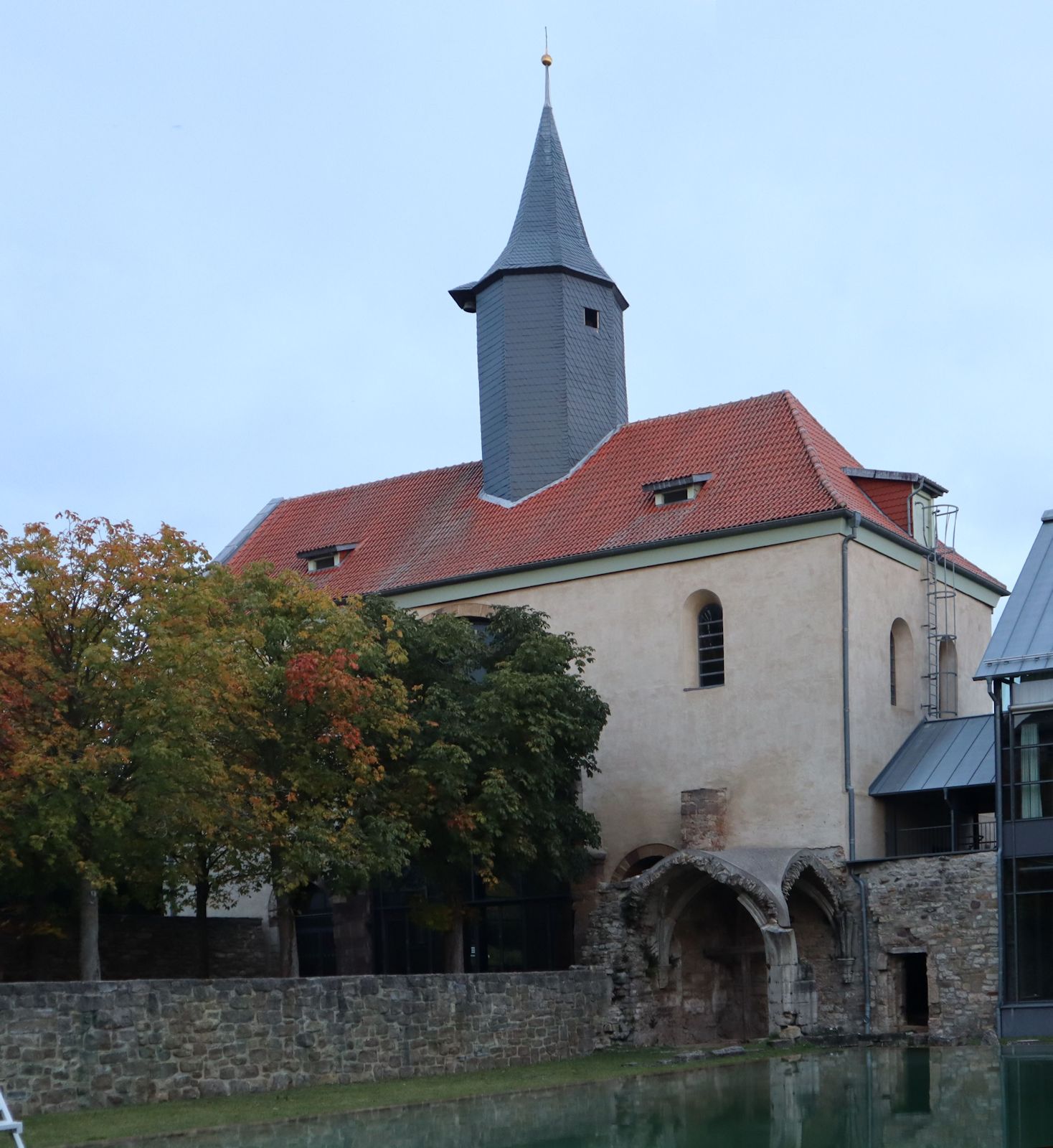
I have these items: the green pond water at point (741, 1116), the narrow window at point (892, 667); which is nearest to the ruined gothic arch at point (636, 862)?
the narrow window at point (892, 667)

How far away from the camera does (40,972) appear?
3102 cm

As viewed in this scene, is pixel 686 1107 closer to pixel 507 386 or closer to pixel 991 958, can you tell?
pixel 991 958

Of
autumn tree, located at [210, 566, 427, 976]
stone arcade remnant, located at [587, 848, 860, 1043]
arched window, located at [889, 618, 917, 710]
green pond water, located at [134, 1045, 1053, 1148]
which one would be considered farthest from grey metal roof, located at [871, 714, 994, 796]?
autumn tree, located at [210, 566, 427, 976]

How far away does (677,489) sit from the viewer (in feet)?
119

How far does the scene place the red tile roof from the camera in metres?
34.7

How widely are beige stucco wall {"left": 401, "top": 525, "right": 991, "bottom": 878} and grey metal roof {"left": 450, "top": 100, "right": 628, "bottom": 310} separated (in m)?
8.53

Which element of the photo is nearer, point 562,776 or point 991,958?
point 991,958

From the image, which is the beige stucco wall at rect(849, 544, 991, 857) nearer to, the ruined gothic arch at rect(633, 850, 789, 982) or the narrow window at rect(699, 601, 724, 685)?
the narrow window at rect(699, 601, 724, 685)

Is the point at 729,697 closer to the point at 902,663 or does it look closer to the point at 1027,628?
the point at 902,663

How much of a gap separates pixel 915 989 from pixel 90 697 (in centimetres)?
1630

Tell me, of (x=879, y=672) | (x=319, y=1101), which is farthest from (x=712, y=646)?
(x=319, y=1101)

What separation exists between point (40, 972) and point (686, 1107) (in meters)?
14.8

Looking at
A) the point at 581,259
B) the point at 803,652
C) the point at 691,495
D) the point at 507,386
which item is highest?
the point at 581,259

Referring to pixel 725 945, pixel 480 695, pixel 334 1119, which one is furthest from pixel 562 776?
pixel 334 1119
